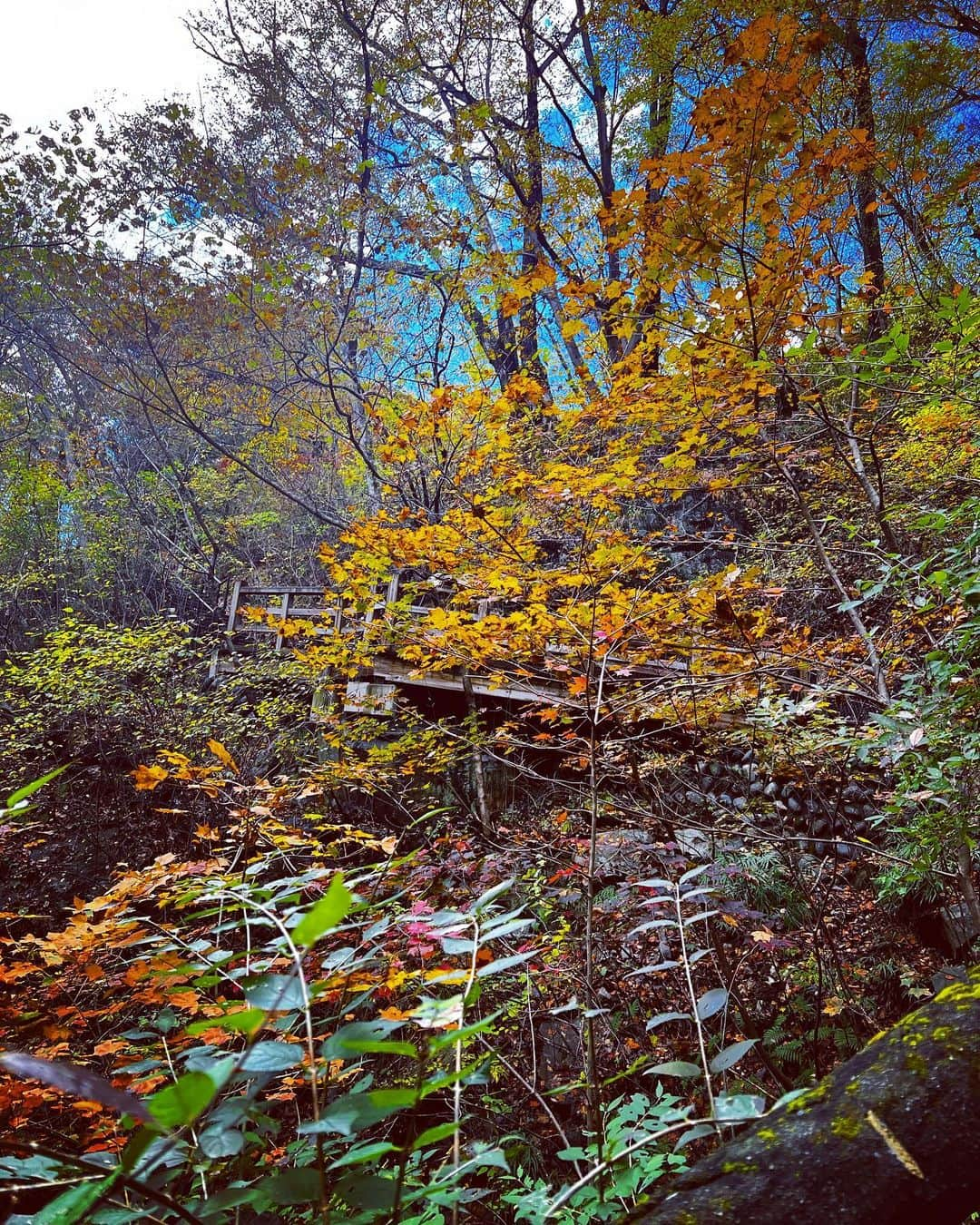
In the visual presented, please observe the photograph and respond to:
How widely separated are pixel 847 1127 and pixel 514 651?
4091 millimetres

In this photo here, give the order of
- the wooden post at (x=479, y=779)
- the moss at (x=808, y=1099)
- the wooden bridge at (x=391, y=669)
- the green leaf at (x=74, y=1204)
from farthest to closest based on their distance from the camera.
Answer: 1. the wooden post at (x=479, y=779)
2. the wooden bridge at (x=391, y=669)
3. the moss at (x=808, y=1099)
4. the green leaf at (x=74, y=1204)

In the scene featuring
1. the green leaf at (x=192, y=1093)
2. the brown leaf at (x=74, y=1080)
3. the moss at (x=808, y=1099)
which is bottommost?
the moss at (x=808, y=1099)

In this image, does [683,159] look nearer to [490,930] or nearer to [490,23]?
[490,930]

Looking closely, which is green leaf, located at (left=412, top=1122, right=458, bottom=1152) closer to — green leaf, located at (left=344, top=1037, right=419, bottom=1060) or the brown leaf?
green leaf, located at (left=344, top=1037, right=419, bottom=1060)

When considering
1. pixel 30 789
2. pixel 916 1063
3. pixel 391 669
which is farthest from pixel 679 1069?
pixel 391 669

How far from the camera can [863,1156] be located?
0.93m

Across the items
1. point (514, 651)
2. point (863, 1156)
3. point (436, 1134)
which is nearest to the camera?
point (436, 1134)

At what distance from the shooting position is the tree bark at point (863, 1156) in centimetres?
89

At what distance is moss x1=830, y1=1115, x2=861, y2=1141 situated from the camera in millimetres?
961

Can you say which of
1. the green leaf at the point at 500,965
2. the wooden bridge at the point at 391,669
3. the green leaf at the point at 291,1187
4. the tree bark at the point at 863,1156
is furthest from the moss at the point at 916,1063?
the wooden bridge at the point at 391,669

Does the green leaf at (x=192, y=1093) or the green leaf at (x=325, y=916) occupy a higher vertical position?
the green leaf at (x=325, y=916)

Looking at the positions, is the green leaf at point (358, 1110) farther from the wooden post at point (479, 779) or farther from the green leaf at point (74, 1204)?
the wooden post at point (479, 779)

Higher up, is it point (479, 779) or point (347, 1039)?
point (347, 1039)

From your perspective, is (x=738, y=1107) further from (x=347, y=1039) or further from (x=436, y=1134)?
(x=347, y=1039)
